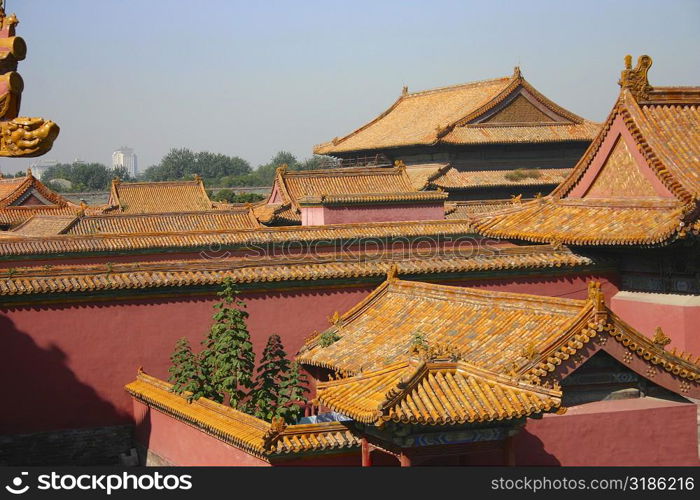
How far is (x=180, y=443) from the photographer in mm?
14742

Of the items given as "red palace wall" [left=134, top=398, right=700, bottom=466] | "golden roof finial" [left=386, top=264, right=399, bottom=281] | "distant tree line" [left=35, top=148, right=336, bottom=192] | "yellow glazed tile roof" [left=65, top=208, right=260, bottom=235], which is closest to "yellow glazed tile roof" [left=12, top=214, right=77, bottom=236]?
"yellow glazed tile roof" [left=65, top=208, right=260, bottom=235]

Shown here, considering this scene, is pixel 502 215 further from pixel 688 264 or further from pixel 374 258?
pixel 688 264

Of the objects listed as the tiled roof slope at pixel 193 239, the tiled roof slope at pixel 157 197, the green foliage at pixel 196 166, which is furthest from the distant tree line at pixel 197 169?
the tiled roof slope at pixel 193 239

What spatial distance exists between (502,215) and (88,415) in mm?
8570

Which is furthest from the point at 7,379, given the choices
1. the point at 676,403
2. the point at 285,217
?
the point at 285,217

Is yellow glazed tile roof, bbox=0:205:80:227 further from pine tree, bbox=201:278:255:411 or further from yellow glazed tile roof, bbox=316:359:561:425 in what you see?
yellow glazed tile roof, bbox=316:359:561:425

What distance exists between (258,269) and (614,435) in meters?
7.67

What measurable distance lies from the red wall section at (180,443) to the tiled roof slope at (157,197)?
3300 centimetres

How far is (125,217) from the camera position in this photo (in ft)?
113

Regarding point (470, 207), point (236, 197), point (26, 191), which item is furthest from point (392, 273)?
point (236, 197)

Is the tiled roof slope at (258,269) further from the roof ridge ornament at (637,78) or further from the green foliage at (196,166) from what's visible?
the green foliage at (196,166)

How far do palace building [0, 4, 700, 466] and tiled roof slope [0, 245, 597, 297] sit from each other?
0.04 m

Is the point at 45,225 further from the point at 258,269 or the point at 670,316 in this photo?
the point at 670,316

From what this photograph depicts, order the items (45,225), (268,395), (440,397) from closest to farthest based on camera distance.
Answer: (440,397) → (268,395) → (45,225)
